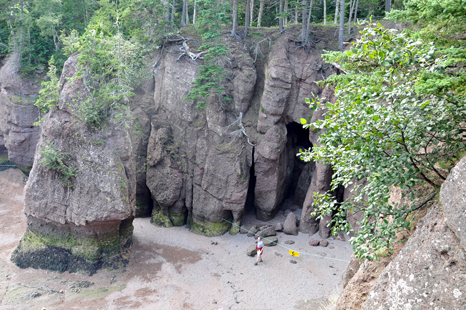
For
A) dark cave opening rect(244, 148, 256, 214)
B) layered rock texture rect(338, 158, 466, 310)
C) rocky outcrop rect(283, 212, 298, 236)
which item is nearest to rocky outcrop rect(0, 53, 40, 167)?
dark cave opening rect(244, 148, 256, 214)

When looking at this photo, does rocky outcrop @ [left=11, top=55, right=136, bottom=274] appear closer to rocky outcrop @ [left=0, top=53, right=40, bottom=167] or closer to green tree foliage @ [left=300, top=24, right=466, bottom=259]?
rocky outcrop @ [left=0, top=53, right=40, bottom=167]

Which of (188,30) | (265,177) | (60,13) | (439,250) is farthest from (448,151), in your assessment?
(60,13)

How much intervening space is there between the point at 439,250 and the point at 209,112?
650 inches

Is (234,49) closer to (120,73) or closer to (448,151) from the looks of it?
(120,73)

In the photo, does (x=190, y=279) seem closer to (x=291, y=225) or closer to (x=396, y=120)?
(x=291, y=225)

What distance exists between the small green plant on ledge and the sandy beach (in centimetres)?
448

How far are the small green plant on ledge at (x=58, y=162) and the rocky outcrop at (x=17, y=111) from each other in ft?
36.1

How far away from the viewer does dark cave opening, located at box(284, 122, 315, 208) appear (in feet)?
72.6

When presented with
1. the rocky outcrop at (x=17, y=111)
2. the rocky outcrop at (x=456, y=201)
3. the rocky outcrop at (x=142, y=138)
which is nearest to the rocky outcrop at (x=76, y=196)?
the rocky outcrop at (x=142, y=138)

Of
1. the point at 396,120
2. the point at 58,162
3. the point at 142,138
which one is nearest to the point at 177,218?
the point at 142,138

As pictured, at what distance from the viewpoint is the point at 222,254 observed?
17.3 meters

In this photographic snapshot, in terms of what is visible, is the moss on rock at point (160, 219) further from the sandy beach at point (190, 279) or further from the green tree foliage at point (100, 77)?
the green tree foliage at point (100, 77)

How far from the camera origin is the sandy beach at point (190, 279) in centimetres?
1319

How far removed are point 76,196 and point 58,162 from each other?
1.76 meters
